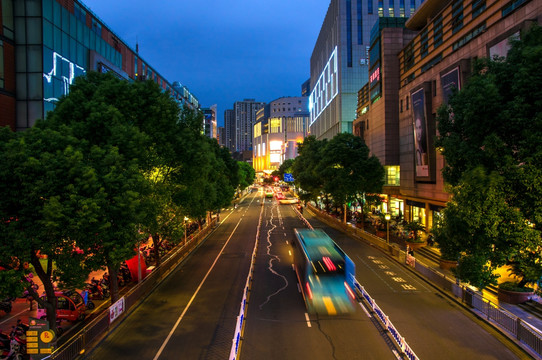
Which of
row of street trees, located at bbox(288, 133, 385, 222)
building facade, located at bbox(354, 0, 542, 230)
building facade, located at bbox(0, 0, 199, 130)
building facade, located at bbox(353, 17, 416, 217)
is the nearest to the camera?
building facade, located at bbox(354, 0, 542, 230)

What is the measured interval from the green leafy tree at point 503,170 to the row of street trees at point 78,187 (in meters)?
13.6

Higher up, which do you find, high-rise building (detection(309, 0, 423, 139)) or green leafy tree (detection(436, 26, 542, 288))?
high-rise building (detection(309, 0, 423, 139))

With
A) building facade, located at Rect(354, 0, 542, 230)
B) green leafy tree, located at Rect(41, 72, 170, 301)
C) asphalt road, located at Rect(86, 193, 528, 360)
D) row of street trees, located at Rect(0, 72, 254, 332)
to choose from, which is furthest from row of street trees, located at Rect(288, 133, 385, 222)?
row of street trees, located at Rect(0, 72, 254, 332)

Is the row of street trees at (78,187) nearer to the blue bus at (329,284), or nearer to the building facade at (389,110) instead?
the blue bus at (329,284)

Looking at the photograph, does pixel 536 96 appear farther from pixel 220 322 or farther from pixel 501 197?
pixel 220 322

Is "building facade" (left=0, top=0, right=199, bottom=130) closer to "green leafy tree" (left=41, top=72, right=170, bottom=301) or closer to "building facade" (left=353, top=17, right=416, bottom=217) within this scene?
"green leafy tree" (left=41, top=72, right=170, bottom=301)

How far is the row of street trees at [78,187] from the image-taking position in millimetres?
11773

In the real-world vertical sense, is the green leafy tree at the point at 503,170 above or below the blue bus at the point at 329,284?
above

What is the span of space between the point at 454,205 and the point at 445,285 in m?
7.80

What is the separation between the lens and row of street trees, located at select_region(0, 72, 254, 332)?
11773 mm

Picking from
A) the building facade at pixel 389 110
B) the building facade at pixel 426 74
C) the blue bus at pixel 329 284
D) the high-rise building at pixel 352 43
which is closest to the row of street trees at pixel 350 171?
the building facade at pixel 426 74

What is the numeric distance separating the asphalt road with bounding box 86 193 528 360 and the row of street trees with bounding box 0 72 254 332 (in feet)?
11.6

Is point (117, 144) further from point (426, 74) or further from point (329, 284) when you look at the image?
point (426, 74)

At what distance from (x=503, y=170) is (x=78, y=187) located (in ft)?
52.8
